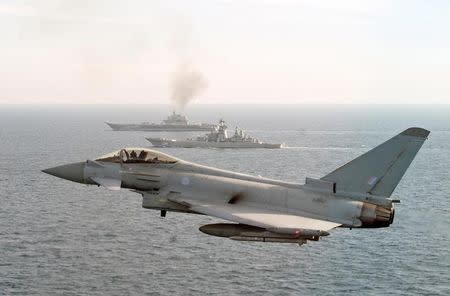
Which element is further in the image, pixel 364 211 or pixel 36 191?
pixel 36 191

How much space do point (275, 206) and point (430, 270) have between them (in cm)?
5800

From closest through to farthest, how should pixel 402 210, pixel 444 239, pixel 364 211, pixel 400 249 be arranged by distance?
pixel 364 211
pixel 400 249
pixel 444 239
pixel 402 210

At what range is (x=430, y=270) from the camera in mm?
83125

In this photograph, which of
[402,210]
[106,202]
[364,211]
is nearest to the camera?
[364,211]

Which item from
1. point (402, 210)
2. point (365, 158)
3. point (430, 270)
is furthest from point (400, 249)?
point (365, 158)

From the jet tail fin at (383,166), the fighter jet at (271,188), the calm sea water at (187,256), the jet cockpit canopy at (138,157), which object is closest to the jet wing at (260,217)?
the fighter jet at (271,188)

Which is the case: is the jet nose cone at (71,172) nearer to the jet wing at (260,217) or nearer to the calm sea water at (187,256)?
the jet wing at (260,217)

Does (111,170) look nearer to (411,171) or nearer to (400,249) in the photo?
(400,249)

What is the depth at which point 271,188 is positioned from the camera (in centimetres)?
3494

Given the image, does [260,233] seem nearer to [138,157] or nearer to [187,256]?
[138,157]

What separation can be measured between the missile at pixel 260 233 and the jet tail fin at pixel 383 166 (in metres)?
6.44

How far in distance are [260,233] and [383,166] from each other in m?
9.52

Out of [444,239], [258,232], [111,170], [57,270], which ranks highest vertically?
[111,170]

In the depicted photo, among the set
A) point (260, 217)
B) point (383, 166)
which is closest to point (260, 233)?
point (260, 217)
